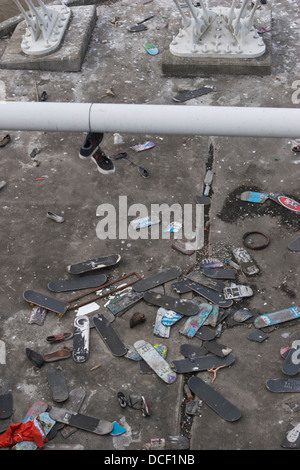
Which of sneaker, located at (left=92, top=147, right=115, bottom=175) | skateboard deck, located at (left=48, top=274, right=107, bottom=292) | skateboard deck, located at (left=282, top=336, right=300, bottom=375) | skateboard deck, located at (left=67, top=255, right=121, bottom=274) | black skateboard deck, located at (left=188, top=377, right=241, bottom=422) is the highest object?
sneaker, located at (left=92, top=147, right=115, bottom=175)

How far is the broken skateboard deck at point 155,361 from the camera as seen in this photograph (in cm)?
389

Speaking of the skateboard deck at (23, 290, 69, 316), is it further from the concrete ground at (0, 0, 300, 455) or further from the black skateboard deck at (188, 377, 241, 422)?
the black skateboard deck at (188, 377, 241, 422)

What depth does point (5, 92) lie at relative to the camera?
665 cm

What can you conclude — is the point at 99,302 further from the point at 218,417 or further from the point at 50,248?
the point at 218,417

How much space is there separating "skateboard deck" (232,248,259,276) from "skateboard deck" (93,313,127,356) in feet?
4.13

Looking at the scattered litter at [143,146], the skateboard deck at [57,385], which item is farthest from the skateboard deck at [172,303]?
the scattered litter at [143,146]

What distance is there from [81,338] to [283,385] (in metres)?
1.55

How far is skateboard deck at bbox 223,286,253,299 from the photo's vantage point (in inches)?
173

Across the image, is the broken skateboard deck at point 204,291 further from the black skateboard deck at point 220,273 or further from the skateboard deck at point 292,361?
the skateboard deck at point 292,361

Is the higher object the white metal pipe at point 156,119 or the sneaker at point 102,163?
the white metal pipe at point 156,119

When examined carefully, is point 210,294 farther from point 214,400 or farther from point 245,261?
point 214,400

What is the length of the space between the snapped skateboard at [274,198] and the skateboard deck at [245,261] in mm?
682

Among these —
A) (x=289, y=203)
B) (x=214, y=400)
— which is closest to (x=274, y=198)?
(x=289, y=203)

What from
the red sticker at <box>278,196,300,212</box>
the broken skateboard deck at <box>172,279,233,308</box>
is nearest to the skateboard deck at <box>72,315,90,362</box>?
the broken skateboard deck at <box>172,279,233,308</box>
